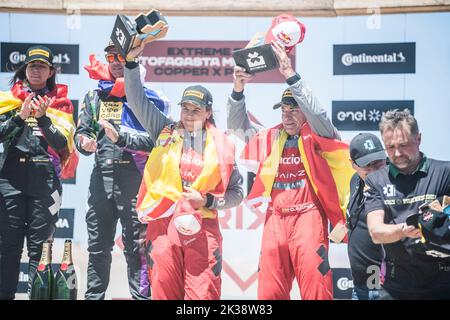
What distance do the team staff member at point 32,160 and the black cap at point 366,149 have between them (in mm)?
1689

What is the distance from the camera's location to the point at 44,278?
4.97 meters

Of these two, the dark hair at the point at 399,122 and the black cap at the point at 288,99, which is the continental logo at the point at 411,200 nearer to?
the dark hair at the point at 399,122

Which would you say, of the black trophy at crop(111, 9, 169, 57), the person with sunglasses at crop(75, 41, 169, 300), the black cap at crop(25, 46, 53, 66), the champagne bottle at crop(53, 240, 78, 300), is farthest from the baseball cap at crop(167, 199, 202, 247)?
the black cap at crop(25, 46, 53, 66)

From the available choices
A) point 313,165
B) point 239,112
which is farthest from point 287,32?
point 313,165

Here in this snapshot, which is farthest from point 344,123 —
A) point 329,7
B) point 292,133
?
point 329,7

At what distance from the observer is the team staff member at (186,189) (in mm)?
4617

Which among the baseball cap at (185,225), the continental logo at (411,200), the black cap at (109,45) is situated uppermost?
the black cap at (109,45)

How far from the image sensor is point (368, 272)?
183 inches

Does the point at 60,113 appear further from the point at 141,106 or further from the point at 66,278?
the point at 66,278

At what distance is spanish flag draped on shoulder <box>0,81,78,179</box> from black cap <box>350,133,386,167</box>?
5.50 ft

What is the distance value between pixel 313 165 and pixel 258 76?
0.67 m

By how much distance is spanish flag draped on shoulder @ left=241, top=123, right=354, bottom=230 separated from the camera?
15.3ft

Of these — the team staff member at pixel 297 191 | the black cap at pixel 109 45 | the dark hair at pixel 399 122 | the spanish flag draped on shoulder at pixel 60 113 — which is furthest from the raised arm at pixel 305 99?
the spanish flag draped on shoulder at pixel 60 113

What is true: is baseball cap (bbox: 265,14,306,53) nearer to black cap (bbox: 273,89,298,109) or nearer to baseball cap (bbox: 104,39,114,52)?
black cap (bbox: 273,89,298,109)
